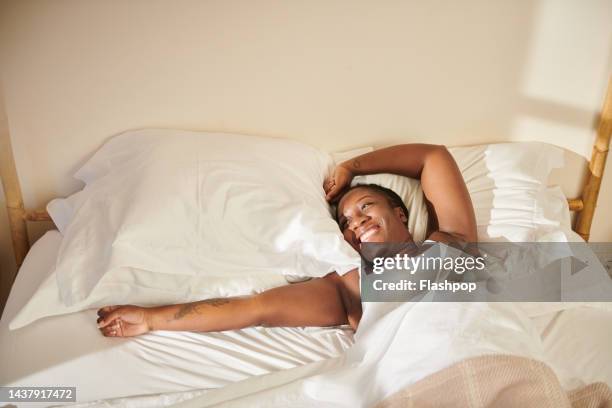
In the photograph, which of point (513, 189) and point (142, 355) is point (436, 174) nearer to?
point (513, 189)

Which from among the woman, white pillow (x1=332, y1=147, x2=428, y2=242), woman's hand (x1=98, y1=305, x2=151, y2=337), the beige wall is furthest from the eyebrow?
woman's hand (x1=98, y1=305, x2=151, y2=337)

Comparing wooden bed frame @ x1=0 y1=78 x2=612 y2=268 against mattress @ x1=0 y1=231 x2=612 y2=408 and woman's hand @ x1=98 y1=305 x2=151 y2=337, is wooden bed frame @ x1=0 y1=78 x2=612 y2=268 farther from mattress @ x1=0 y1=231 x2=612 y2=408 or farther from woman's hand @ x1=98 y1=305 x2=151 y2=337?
woman's hand @ x1=98 y1=305 x2=151 y2=337

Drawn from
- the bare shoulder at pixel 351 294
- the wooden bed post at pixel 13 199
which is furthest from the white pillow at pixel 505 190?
the wooden bed post at pixel 13 199

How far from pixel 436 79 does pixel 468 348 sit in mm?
936

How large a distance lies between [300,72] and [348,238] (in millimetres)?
526

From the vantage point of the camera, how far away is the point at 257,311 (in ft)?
4.17

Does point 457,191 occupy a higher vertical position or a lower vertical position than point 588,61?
lower

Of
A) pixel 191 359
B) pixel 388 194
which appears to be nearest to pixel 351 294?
pixel 388 194

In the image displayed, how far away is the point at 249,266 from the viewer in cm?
133

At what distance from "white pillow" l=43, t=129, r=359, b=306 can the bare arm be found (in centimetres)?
24

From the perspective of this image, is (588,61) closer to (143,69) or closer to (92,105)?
(143,69)

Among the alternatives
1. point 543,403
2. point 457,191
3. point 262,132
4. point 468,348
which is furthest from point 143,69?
point 543,403

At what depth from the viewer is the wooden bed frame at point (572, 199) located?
4.92 ft

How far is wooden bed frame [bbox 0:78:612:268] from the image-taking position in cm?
150
